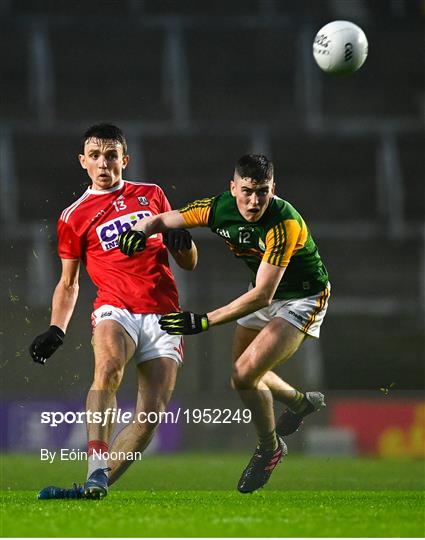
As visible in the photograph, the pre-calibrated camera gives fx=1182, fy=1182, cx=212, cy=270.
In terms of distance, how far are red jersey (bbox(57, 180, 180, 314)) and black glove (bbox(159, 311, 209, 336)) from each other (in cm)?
45

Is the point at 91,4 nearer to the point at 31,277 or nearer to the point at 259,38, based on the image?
the point at 259,38

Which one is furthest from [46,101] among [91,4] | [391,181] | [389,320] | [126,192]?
[126,192]

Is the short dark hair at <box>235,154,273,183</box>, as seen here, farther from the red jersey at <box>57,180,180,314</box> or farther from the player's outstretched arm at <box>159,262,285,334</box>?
the red jersey at <box>57,180,180,314</box>

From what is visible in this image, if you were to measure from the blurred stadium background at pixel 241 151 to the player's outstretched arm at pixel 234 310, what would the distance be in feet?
17.7

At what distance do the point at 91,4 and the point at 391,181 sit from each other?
21.4ft

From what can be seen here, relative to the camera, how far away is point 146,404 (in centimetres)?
665

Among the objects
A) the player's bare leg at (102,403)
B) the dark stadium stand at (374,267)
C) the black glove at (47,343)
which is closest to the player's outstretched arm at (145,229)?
the player's bare leg at (102,403)

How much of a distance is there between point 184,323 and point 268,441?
1212 millimetres

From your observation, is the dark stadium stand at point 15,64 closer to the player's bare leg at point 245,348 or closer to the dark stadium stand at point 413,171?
the dark stadium stand at point 413,171

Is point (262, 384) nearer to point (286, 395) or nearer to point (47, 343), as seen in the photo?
point (286, 395)

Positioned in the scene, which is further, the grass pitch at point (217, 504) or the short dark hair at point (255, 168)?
the short dark hair at point (255, 168)

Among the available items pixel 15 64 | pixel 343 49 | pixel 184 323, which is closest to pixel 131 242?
pixel 184 323

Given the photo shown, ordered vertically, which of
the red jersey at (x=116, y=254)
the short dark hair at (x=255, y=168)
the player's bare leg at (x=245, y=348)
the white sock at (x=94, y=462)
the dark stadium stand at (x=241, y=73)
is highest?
the dark stadium stand at (x=241, y=73)

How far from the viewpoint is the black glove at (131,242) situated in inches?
257
